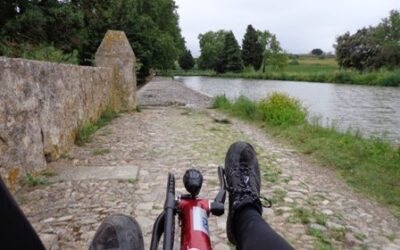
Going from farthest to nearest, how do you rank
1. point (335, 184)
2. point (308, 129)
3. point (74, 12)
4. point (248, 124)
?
point (74, 12) → point (248, 124) → point (308, 129) → point (335, 184)

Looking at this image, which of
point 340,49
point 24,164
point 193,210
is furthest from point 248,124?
point 340,49

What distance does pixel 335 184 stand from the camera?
4066 millimetres

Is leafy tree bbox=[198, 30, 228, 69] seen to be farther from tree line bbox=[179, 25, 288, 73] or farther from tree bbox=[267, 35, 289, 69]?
tree bbox=[267, 35, 289, 69]

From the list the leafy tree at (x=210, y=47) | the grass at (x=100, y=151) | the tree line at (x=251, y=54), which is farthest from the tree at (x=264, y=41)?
the grass at (x=100, y=151)

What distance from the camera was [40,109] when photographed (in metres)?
3.94

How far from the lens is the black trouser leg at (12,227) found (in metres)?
0.75

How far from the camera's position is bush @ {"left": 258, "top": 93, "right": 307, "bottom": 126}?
8.10m

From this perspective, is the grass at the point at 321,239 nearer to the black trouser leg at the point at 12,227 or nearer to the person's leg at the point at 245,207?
the person's leg at the point at 245,207

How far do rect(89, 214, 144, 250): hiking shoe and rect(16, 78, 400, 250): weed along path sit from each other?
99 centimetres

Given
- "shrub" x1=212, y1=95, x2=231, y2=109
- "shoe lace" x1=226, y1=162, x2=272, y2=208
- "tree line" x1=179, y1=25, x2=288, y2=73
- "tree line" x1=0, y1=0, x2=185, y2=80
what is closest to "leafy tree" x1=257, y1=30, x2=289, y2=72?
"tree line" x1=179, y1=25, x2=288, y2=73

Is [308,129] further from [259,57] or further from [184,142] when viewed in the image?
[259,57]

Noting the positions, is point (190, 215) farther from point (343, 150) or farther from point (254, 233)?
point (343, 150)

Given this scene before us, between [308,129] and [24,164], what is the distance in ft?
17.2

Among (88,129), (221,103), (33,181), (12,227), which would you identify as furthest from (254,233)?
(221,103)
